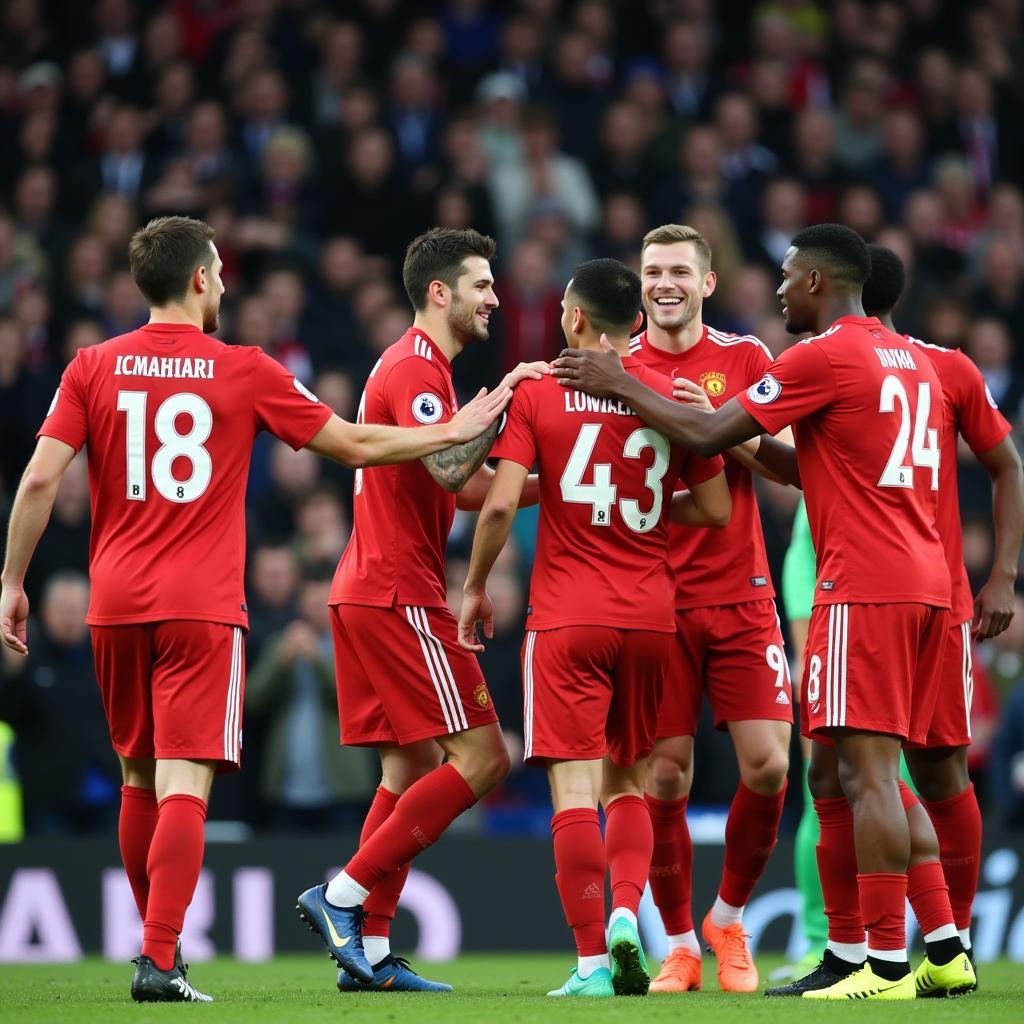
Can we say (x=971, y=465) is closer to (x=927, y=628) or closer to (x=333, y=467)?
(x=333, y=467)

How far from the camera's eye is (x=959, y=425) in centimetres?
723

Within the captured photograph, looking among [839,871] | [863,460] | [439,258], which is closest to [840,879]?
[839,871]

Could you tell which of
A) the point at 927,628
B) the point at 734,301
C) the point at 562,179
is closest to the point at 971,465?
the point at 734,301

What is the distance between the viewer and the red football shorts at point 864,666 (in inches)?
254

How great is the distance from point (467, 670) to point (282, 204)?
798cm

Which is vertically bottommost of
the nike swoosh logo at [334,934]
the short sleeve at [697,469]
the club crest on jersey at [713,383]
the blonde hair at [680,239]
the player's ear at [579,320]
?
the nike swoosh logo at [334,934]

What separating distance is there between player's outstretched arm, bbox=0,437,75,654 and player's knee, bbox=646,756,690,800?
8.31 ft

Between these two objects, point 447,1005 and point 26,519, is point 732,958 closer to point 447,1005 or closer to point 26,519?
point 447,1005

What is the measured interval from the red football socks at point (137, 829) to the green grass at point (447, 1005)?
0.43 metres

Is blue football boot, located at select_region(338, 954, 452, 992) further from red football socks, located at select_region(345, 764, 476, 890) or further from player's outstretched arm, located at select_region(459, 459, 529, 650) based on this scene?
player's outstretched arm, located at select_region(459, 459, 529, 650)

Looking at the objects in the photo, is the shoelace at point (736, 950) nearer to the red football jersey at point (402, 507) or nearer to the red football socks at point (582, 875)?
the red football socks at point (582, 875)

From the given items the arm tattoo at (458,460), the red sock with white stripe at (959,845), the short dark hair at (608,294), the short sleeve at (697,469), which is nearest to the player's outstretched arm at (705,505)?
the short sleeve at (697,469)

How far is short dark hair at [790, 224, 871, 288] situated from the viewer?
6840mm

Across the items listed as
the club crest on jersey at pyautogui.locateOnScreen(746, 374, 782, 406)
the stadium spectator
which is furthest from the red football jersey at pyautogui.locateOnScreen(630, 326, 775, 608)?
the stadium spectator
